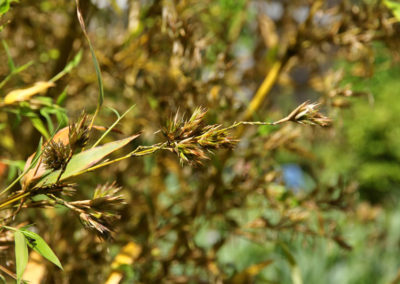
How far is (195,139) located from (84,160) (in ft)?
0.34

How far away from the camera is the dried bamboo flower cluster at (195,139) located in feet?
1.19

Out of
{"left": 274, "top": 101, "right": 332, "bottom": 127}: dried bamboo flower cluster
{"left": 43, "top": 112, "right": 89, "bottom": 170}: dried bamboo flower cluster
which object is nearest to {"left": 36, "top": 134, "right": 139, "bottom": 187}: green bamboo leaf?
{"left": 43, "top": 112, "right": 89, "bottom": 170}: dried bamboo flower cluster

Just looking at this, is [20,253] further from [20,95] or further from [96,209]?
[20,95]

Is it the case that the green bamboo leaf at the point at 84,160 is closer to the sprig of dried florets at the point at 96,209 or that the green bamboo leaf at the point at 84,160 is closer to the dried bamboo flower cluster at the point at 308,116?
the sprig of dried florets at the point at 96,209

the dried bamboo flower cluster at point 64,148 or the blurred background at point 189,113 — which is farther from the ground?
the dried bamboo flower cluster at point 64,148

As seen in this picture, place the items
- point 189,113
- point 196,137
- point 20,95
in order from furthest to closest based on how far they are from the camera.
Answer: point 189,113
point 20,95
point 196,137

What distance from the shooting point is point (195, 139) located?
1.21ft

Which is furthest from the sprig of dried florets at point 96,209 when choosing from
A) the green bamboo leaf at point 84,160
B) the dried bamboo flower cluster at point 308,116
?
the dried bamboo flower cluster at point 308,116

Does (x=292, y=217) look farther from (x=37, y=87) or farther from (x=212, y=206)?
(x=37, y=87)

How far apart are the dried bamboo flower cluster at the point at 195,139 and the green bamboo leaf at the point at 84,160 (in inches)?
1.7

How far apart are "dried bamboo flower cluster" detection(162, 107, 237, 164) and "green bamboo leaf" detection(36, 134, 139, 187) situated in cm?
4

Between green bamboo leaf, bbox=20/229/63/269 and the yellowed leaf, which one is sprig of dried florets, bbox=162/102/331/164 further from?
the yellowed leaf

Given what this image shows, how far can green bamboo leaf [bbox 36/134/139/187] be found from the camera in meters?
0.40

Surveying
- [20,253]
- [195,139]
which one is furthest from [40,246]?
[195,139]
